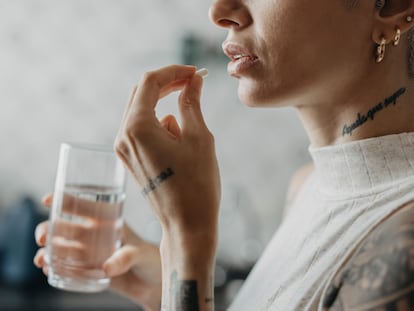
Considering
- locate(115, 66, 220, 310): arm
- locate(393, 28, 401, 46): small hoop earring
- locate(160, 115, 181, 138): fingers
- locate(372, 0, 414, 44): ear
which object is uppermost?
locate(372, 0, 414, 44): ear

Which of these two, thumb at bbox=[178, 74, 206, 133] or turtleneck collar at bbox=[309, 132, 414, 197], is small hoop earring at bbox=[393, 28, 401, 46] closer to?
turtleneck collar at bbox=[309, 132, 414, 197]

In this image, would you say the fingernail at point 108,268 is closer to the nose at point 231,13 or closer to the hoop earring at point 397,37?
the nose at point 231,13

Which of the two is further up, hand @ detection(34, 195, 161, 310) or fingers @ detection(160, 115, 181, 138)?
fingers @ detection(160, 115, 181, 138)

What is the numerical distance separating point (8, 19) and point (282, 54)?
1738 millimetres

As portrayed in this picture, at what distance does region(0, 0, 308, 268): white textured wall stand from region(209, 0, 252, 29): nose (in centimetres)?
141

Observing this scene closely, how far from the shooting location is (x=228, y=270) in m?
2.32

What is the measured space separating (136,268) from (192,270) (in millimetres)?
350

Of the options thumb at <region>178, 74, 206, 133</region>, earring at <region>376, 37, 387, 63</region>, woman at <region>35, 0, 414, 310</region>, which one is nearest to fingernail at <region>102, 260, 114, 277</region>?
woman at <region>35, 0, 414, 310</region>

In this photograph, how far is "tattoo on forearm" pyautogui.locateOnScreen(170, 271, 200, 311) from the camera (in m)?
0.86

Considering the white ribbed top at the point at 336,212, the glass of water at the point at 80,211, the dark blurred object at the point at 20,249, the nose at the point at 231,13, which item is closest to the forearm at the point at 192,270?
the white ribbed top at the point at 336,212

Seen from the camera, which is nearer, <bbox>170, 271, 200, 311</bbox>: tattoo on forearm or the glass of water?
<bbox>170, 271, 200, 311</bbox>: tattoo on forearm

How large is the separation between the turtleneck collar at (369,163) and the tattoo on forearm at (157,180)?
0.27 m

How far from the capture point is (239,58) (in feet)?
3.13

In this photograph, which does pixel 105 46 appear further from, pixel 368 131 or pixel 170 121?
pixel 368 131
